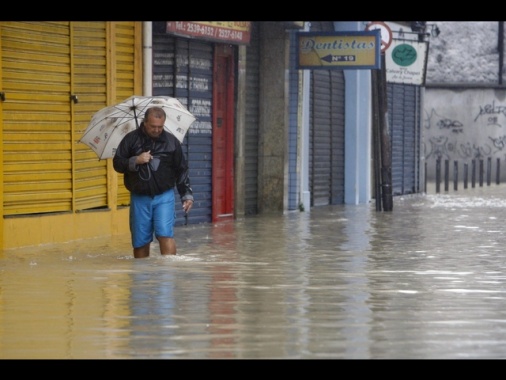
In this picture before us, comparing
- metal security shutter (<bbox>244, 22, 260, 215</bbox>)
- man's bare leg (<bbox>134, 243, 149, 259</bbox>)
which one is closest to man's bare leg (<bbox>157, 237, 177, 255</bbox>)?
man's bare leg (<bbox>134, 243, 149, 259</bbox>)

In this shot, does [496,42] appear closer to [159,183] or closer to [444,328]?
[159,183]

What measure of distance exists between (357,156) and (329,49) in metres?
4.87

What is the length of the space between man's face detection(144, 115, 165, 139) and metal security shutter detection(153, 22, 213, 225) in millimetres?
5920

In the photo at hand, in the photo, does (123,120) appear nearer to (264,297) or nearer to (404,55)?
(264,297)

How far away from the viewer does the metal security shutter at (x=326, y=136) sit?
2720 cm

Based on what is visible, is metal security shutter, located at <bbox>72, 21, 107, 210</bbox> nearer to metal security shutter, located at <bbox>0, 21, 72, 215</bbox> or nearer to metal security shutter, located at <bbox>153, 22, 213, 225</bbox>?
metal security shutter, located at <bbox>0, 21, 72, 215</bbox>

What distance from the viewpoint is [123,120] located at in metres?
15.2

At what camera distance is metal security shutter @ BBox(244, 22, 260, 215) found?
24.4m

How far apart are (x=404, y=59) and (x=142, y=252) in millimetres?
16467

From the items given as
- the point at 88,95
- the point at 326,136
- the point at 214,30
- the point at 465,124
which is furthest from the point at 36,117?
the point at 465,124

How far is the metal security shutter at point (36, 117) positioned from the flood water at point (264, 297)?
72 cm

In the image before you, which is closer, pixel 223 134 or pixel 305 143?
pixel 223 134
